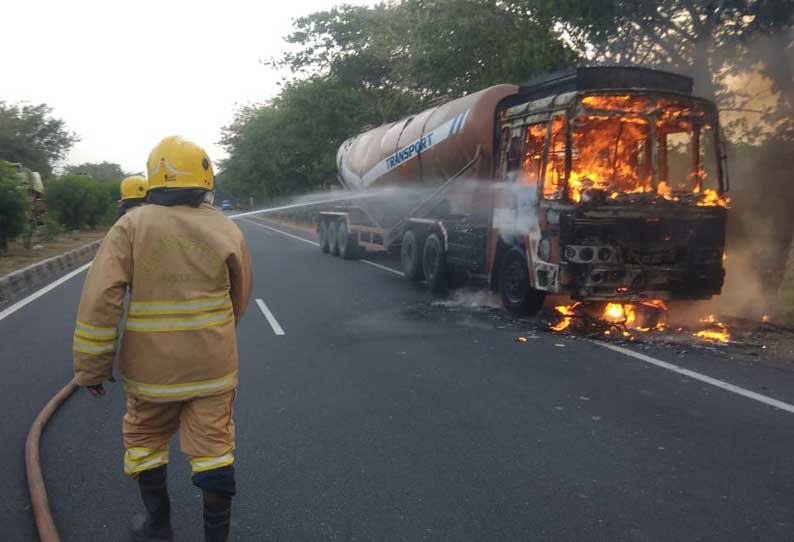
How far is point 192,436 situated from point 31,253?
17.9 metres

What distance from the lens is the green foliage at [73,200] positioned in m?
26.7

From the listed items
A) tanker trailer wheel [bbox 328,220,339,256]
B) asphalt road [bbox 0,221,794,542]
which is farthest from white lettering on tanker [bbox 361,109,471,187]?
asphalt road [bbox 0,221,794,542]

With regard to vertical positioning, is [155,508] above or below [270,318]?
above

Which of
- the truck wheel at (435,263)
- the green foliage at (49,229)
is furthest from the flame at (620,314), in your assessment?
the green foliage at (49,229)

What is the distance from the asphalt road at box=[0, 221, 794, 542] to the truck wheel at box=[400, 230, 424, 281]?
5.15 meters

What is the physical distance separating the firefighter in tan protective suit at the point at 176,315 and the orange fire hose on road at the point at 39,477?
0.86 meters

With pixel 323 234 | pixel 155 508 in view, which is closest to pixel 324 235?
pixel 323 234

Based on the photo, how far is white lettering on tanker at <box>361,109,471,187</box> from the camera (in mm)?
12019

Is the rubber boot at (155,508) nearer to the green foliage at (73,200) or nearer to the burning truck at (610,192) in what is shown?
the burning truck at (610,192)

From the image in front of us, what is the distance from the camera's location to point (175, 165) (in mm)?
3271

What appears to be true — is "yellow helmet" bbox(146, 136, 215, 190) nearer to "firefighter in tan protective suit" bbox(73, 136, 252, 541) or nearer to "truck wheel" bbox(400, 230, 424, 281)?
"firefighter in tan protective suit" bbox(73, 136, 252, 541)

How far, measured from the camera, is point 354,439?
5168 mm

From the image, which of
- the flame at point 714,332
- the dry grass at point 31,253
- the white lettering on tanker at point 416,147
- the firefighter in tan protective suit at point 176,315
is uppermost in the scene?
the white lettering on tanker at point 416,147

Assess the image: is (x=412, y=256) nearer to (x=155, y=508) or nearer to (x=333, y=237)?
(x=333, y=237)
